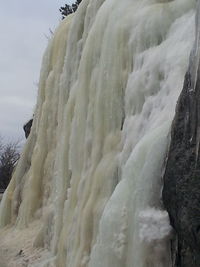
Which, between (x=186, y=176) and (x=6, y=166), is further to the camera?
(x=6, y=166)

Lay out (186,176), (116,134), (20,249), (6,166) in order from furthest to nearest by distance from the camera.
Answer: (6,166) < (20,249) < (116,134) < (186,176)

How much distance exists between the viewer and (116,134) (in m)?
7.88

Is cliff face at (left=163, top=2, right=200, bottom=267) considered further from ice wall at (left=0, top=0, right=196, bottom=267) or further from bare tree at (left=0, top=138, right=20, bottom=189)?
bare tree at (left=0, top=138, right=20, bottom=189)

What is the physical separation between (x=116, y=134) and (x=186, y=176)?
2797mm

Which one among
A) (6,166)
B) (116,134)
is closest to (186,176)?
(116,134)

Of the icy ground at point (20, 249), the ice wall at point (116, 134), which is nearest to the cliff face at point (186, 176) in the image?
the ice wall at point (116, 134)

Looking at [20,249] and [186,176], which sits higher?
[186,176]

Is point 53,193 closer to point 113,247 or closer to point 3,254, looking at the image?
point 3,254

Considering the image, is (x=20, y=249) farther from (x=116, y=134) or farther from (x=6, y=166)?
(x=6, y=166)

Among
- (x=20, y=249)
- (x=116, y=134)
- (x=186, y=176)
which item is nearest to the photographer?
(x=186, y=176)

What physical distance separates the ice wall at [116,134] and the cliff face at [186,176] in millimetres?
183

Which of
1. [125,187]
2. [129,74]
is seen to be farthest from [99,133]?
[125,187]

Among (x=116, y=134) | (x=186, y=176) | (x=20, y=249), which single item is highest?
(x=116, y=134)

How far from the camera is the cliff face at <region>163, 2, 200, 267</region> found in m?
5.04
